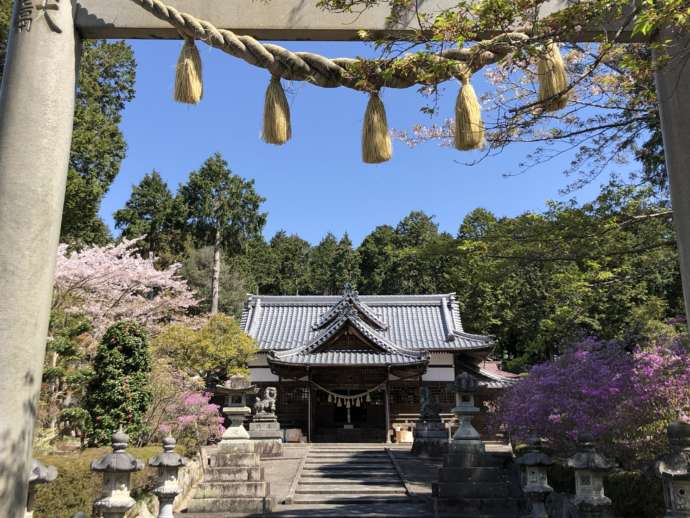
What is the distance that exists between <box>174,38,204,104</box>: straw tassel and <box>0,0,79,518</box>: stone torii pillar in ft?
1.66

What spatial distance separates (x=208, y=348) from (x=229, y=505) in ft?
20.8

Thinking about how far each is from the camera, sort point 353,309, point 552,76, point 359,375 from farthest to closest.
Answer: point 353,309 < point 359,375 < point 552,76

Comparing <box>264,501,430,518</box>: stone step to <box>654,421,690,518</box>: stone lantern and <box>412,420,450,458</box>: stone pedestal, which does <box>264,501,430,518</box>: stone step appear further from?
<box>654,421,690,518</box>: stone lantern

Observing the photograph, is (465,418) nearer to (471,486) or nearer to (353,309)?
(471,486)

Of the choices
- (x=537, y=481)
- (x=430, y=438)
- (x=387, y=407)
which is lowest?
(x=430, y=438)

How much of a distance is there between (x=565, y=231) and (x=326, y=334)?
1280cm

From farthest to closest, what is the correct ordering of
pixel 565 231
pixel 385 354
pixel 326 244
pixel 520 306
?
pixel 326 244, pixel 520 306, pixel 385 354, pixel 565 231

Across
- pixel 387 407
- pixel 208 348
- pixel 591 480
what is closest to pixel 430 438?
pixel 387 407

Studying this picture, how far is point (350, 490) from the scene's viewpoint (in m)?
10.3

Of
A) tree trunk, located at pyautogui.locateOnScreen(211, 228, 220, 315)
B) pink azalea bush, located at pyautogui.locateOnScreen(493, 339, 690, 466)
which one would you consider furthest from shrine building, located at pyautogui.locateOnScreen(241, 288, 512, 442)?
tree trunk, located at pyautogui.locateOnScreen(211, 228, 220, 315)

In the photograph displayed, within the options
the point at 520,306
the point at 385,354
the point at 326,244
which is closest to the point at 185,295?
the point at 385,354

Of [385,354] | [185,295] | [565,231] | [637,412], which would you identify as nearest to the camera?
[565,231]

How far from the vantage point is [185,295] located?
19094 millimetres

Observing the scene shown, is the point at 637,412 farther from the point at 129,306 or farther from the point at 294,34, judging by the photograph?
the point at 129,306
